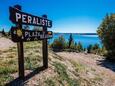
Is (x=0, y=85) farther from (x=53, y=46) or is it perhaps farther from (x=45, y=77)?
(x=53, y=46)

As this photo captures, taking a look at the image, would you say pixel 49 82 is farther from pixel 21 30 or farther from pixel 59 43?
pixel 59 43

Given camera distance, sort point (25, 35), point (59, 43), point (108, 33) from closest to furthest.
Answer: point (25, 35) → point (108, 33) → point (59, 43)

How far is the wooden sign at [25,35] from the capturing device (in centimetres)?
931

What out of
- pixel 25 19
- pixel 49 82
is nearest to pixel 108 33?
pixel 49 82

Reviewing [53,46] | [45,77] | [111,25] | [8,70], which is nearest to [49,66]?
[45,77]

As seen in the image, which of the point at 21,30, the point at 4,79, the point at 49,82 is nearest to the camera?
the point at 4,79

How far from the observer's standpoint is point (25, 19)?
10172 millimetres

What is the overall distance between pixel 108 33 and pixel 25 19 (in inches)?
805

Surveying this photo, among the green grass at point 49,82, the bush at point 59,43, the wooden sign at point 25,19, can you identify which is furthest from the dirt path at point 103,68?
the bush at point 59,43

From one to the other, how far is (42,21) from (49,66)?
2667 millimetres

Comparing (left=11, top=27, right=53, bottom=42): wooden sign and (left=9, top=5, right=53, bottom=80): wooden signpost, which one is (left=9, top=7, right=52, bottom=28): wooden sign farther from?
(left=11, top=27, right=53, bottom=42): wooden sign

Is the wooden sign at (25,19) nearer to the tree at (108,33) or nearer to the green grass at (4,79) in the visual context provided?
the green grass at (4,79)

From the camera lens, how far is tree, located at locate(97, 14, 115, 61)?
1126 inches

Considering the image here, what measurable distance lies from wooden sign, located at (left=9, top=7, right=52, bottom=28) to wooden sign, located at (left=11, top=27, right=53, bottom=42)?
1.24ft
